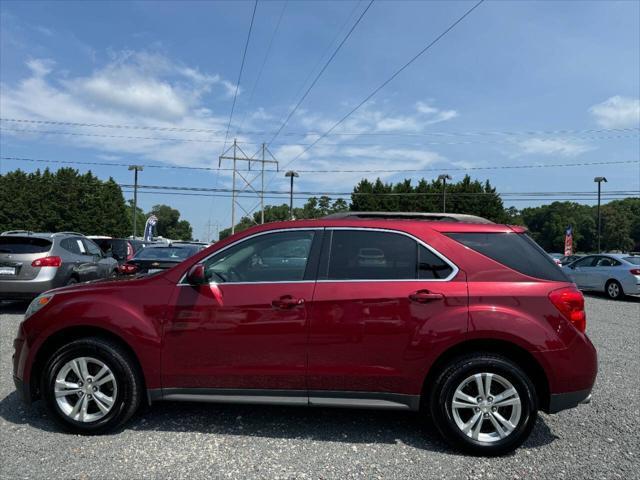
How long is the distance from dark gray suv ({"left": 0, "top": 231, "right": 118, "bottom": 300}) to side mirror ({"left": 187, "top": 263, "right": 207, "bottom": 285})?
635 centimetres

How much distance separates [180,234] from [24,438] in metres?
158

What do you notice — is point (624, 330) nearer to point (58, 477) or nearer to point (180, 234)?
point (58, 477)

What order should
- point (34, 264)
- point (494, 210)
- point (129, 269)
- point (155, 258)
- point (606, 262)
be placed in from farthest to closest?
point (494, 210)
point (606, 262)
point (155, 258)
point (129, 269)
point (34, 264)

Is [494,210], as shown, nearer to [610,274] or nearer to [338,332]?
[610,274]

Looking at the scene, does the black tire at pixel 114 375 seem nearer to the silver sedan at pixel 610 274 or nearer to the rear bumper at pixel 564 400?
the rear bumper at pixel 564 400

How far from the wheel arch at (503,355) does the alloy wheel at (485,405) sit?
7.2 inches

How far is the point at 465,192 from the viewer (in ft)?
201

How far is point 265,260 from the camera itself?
13.5 feet

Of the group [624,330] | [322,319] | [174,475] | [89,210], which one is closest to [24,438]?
[174,475]

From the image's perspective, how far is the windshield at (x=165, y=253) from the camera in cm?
1119

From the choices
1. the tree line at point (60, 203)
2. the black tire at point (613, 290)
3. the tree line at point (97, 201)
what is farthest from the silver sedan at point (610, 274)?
the tree line at point (60, 203)

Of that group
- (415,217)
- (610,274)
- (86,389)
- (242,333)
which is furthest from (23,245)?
(610,274)

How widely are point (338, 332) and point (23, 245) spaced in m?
7.76

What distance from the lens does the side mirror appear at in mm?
3803
